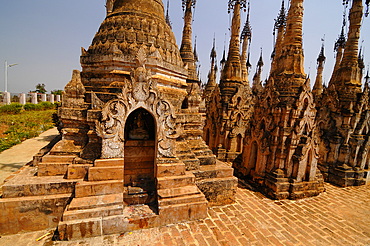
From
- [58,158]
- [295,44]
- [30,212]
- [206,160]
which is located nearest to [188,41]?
[295,44]

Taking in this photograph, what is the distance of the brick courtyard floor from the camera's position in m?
4.34

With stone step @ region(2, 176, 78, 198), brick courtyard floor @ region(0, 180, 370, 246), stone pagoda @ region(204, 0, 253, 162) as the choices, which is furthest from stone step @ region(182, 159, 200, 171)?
stone pagoda @ region(204, 0, 253, 162)

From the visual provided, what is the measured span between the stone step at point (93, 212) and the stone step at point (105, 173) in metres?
0.79

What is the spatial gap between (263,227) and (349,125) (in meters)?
9.02

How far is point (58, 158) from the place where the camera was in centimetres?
532

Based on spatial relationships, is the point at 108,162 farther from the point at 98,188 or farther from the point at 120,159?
the point at 98,188

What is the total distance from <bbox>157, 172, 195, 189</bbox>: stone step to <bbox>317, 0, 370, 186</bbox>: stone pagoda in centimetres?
932

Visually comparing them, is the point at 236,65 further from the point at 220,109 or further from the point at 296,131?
the point at 296,131

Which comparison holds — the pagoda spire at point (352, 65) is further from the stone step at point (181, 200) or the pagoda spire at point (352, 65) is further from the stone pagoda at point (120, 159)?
the stone step at point (181, 200)

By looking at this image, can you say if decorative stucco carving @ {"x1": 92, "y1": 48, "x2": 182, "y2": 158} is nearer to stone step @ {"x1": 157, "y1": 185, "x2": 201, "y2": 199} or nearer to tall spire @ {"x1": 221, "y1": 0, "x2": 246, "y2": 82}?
stone step @ {"x1": 157, "y1": 185, "x2": 201, "y2": 199}

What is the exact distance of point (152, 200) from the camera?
17.7 feet

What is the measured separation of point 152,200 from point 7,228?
354 cm

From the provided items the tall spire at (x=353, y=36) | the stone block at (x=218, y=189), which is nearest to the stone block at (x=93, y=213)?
the stone block at (x=218, y=189)

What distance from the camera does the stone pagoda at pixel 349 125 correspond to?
998cm
